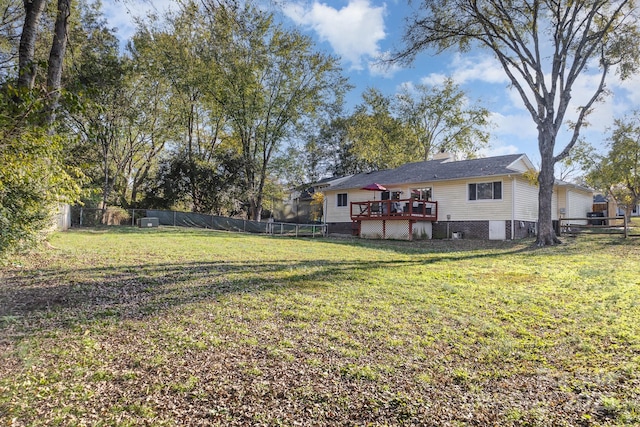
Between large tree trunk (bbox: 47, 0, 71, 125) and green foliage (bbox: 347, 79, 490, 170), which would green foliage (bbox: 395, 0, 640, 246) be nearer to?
large tree trunk (bbox: 47, 0, 71, 125)

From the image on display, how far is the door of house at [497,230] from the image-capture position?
662 inches

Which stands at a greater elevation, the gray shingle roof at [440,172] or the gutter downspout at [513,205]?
the gray shingle roof at [440,172]

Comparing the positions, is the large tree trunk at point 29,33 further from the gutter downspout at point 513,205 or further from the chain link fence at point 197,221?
the gutter downspout at point 513,205

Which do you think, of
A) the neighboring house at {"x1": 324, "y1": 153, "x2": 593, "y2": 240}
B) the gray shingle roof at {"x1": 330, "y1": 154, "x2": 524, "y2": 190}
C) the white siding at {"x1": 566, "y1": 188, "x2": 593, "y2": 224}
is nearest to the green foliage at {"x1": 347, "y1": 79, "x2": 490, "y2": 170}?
the gray shingle roof at {"x1": 330, "y1": 154, "x2": 524, "y2": 190}

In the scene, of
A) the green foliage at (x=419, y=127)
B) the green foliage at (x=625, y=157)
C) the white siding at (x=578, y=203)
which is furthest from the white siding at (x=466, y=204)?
the green foliage at (x=419, y=127)

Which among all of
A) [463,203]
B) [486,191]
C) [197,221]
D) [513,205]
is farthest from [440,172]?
[197,221]

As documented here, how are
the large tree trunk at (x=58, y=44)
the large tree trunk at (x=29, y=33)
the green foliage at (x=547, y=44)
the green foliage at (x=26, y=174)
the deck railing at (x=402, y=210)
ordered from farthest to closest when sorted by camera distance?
the deck railing at (x=402, y=210) → the green foliage at (x=547, y=44) → the large tree trunk at (x=58, y=44) → the large tree trunk at (x=29, y=33) → the green foliage at (x=26, y=174)

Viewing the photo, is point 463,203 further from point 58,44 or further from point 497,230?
point 58,44

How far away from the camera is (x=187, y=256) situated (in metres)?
8.75

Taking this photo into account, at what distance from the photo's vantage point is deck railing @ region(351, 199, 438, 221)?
1747 centimetres

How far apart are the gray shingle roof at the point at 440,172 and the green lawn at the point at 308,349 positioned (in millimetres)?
11618

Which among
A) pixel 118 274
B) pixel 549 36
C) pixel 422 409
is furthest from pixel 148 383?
pixel 549 36

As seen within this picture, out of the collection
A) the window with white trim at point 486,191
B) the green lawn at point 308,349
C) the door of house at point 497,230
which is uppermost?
the window with white trim at point 486,191

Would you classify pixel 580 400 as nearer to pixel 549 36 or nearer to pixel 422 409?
pixel 422 409
